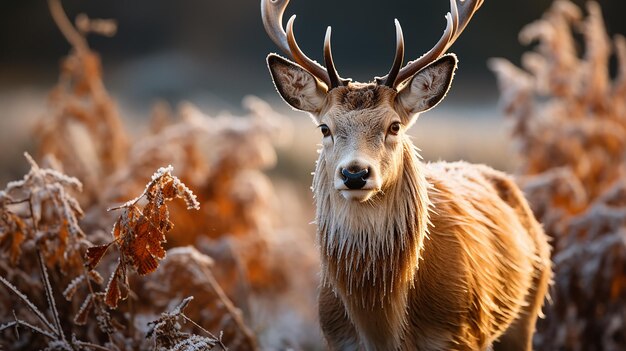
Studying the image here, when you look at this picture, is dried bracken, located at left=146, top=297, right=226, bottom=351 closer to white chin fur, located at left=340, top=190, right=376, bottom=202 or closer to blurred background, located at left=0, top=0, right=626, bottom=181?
white chin fur, located at left=340, top=190, right=376, bottom=202

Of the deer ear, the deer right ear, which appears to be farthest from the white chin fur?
the deer right ear

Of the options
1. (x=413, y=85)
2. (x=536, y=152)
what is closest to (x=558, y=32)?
(x=536, y=152)

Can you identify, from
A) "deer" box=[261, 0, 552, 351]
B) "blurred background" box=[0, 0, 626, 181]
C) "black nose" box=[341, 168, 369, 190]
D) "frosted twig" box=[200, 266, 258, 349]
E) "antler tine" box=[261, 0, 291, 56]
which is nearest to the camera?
"black nose" box=[341, 168, 369, 190]

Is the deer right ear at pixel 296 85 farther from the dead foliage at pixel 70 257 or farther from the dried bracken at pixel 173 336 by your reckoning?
the dried bracken at pixel 173 336

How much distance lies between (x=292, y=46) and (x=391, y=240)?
4.66ft

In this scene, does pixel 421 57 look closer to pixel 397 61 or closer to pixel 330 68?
pixel 397 61

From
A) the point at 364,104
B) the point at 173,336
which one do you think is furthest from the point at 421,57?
the point at 173,336

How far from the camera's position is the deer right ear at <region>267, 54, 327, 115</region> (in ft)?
17.2

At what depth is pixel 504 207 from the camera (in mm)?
6191

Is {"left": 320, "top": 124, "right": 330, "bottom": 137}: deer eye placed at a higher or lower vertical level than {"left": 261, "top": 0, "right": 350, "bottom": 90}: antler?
lower

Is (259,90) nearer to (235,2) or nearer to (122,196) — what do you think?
(235,2)

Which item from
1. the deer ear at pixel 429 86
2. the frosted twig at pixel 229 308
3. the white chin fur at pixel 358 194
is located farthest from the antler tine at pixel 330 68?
the frosted twig at pixel 229 308

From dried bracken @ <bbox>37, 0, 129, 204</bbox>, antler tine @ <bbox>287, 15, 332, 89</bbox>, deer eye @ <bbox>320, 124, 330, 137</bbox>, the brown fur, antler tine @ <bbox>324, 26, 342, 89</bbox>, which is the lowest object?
the brown fur

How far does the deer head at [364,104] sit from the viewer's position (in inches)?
183
